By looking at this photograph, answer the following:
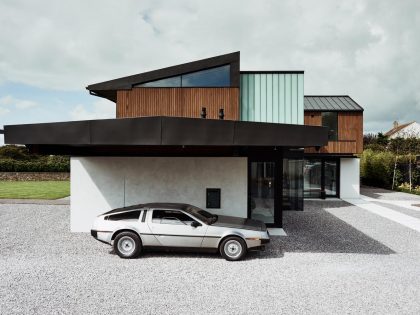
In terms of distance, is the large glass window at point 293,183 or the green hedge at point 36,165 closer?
the large glass window at point 293,183

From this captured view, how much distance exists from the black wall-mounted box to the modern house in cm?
4

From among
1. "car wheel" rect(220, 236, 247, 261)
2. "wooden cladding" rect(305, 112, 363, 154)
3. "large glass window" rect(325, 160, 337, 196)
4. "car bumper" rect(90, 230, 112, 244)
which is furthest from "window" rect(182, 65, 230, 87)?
"car wheel" rect(220, 236, 247, 261)

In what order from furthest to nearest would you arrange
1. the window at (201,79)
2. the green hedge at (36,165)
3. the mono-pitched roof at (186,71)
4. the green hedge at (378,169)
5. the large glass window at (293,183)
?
the green hedge at (36,165) → the green hedge at (378,169) → the window at (201,79) → the mono-pitched roof at (186,71) → the large glass window at (293,183)

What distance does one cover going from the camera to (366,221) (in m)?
12.4

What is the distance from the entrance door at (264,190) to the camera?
426 inches

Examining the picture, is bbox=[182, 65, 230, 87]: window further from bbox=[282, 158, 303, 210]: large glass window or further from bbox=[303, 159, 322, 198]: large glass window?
bbox=[303, 159, 322, 198]: large glass window

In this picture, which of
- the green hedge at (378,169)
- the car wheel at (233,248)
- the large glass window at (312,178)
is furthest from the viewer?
the green hedge at (378,169)

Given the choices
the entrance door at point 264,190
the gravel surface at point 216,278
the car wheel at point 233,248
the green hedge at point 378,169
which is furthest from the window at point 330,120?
the car wheel at point 233,248

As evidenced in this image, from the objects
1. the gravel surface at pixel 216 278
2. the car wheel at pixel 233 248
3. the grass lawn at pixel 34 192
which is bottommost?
the gravel surface at pixel 216 278

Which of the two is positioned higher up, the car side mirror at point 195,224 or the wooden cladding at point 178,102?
the wooden cladding at point 178,102

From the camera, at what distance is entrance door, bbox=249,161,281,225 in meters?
10.8

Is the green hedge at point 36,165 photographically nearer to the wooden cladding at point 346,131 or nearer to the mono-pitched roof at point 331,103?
the mono-pitched roof at point 331,103

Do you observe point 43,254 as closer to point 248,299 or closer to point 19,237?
Answer: point 19,237

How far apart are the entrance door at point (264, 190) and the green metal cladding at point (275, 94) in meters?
5.59
